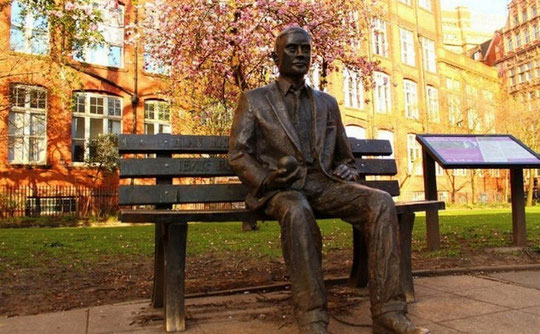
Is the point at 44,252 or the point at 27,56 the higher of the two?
the point at 27,56

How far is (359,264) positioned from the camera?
4.05 meters

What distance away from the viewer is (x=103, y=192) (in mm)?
18031

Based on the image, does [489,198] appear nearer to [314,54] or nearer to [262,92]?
[314,54]

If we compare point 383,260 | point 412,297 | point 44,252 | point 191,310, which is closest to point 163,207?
point 191,310

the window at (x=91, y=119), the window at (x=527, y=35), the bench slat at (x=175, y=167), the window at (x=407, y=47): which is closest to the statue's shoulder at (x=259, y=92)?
the bench slat at (x=175, y=167)

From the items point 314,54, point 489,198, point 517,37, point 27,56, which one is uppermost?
point 517,37

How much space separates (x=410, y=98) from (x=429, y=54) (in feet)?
15.0

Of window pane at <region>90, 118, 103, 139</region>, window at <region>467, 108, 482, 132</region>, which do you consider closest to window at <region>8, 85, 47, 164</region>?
window pane at <region>90, 118, 103, 139</region>

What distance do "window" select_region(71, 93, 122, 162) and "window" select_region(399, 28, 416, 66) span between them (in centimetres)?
2115

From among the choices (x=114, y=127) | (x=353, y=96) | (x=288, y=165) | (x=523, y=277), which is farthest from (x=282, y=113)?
(x=353, y=96)

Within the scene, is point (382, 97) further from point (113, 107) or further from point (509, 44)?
point (509, 44)

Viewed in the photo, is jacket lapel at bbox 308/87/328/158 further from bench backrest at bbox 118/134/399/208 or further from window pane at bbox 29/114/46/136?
window pane at bbox 29/114/46/136

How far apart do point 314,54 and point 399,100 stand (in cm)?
2250

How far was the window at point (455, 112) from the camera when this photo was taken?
29719 mm
